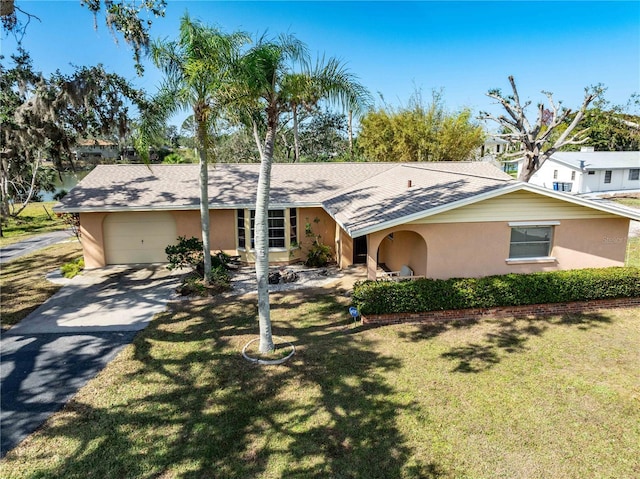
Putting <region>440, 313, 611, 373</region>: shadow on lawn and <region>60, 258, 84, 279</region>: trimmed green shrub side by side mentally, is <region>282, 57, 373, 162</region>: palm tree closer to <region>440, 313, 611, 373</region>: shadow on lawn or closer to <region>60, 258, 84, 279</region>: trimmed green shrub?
<region>440, 313, 611, 373</region>: shadow on lawn

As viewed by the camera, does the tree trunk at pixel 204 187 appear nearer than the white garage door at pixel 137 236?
Yes

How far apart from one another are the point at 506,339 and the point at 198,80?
921 centimetres

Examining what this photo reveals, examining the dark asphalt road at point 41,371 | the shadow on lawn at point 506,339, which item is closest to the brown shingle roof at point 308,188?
the shadow on lawn at point 506,339

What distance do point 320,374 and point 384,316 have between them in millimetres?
2776

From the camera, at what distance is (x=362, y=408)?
664cm

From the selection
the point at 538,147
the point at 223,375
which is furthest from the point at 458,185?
the point at 538,147

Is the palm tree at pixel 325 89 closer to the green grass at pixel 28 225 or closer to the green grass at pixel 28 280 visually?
the green grass at pixel 28 280

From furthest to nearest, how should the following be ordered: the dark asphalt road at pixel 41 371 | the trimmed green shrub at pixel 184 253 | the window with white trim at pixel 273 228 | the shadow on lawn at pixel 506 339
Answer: the window with white trim at pixel 273 228 → the trimmed green shrub at pixel 184 253 → the shadow on lawn at pixel 506 339 → the dark asphalt road at pixel 41 371

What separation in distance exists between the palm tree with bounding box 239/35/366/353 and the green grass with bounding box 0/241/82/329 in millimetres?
7302

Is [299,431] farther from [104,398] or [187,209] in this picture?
[187,209]

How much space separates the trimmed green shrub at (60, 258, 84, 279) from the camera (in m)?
14.4

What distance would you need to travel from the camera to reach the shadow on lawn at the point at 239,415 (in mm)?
5477

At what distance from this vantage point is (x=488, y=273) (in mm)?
11266

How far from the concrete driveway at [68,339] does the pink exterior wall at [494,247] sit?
268 inches
